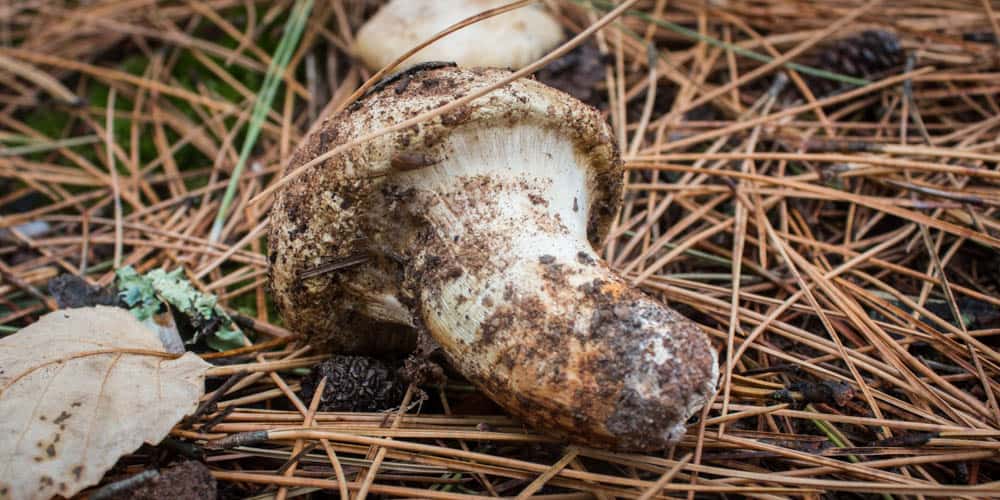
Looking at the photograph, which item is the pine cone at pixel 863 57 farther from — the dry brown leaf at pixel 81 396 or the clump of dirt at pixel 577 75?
the dry brown leaf at pixel 81 396

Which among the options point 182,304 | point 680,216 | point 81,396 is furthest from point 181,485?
point 680,216

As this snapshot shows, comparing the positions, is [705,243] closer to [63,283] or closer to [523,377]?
[523,377]

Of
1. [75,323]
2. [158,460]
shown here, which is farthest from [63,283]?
[158,460]

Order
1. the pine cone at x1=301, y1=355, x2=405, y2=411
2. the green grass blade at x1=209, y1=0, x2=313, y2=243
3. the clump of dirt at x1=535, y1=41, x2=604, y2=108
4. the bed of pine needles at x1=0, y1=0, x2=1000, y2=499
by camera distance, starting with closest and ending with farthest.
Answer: the bed of pine needles at x1=0, y1=0, x2=1000, y2=499, the pine cone at x1=301, y1=355, x2=405, y2=411, the green grass blade at x1=209, y1=0, x2=313, y2=243, the clump of dirt at x1=535, y1=41, x2=604, y2=108

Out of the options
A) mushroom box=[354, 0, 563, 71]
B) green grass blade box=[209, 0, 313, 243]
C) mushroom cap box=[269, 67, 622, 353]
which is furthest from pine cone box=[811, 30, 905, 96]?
green grass blade box=[209, 0, 313, 243]

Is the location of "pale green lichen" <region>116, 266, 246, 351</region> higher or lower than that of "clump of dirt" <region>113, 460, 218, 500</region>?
higher

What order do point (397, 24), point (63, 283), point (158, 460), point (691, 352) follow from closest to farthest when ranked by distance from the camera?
1. point (691, 352)
2. point (158, 460)
3. point (63, 283)
4. point (397, 24)

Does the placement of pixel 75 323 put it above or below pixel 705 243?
above

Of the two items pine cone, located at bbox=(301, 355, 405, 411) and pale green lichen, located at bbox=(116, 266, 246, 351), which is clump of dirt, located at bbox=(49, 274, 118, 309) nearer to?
pale green lichen, located at bbox=(116, 266, 246, 351)
